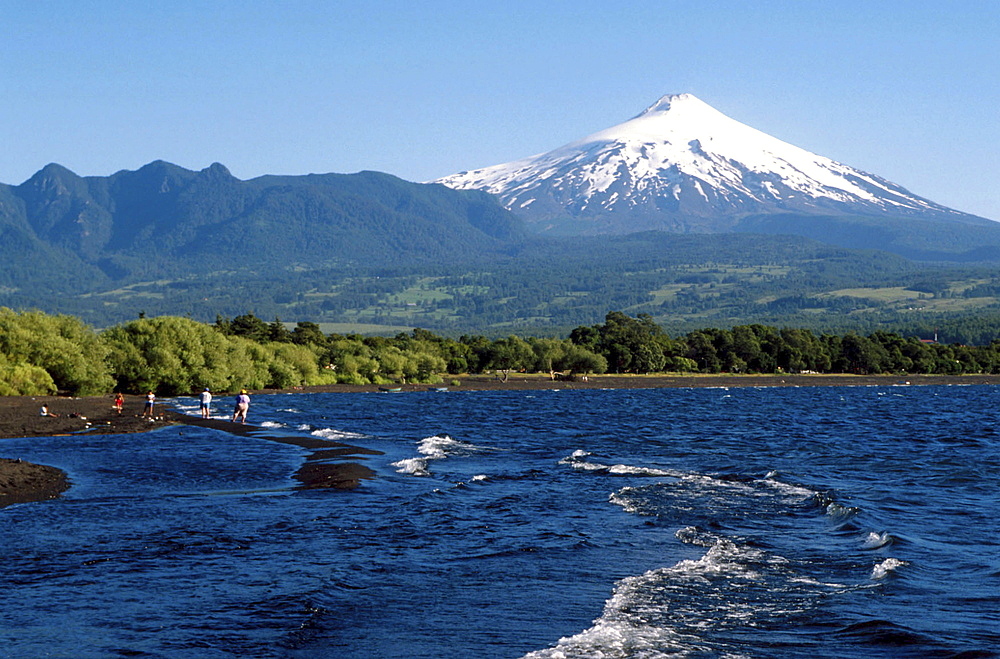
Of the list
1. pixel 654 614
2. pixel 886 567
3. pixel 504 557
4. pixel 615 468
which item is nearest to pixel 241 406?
pixel 615 468

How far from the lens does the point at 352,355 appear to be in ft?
409

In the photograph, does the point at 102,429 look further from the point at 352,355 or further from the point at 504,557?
the point at 352,355

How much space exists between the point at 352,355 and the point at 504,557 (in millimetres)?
106189

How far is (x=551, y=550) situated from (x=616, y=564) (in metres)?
1.63

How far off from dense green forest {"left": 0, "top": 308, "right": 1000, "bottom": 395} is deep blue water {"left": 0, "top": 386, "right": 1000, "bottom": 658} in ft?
117

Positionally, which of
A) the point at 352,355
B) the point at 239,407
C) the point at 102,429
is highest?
the point at 352,355

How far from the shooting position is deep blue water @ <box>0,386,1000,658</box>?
47.8 feet

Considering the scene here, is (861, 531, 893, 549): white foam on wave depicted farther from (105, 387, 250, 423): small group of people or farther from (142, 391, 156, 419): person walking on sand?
(142, 391, 156, 419): person walking on sand

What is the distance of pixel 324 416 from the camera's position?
65.6 metres

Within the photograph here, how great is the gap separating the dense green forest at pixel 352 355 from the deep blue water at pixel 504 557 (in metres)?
35.8

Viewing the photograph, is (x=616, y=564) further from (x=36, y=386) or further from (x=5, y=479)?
(x=36, y=386)

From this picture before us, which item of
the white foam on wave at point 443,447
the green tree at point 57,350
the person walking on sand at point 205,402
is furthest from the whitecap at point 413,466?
the green tree at point 57,350


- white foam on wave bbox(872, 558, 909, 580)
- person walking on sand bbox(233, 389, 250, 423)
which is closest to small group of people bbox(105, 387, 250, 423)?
person walking on sand bbox(233, 389, 250, 423)

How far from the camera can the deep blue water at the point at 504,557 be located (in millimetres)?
14578
